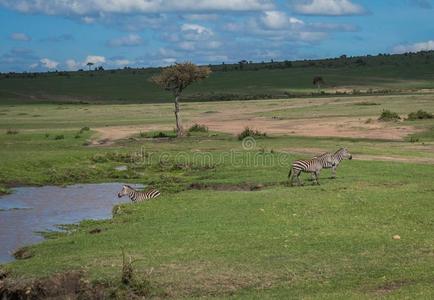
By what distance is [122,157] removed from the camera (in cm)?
3247

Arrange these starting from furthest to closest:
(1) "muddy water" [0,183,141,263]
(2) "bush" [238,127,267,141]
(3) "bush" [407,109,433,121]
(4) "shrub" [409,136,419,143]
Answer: (3) "bush" [407,109,433,121]
(2) "bush" [238,127,267,141]
(4) "shrub" [409,136,419,143]
(1) "muddy water" [0,183,141,263]

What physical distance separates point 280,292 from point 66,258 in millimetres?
4499

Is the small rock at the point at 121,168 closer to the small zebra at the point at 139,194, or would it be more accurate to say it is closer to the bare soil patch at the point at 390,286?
the small zebra at the point at 139,194

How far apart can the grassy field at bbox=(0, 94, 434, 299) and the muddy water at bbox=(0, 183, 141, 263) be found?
116 cm

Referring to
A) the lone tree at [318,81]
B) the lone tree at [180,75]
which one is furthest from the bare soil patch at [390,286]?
the lone tree at [318,81]

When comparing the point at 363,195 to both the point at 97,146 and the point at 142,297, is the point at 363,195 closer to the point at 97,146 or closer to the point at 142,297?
the point at 142,297

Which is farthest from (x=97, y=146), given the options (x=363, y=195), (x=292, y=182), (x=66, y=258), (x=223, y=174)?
(x=66, y=258)

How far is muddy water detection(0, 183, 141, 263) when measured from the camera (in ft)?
58.3

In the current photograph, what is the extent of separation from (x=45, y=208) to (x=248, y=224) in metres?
8.32

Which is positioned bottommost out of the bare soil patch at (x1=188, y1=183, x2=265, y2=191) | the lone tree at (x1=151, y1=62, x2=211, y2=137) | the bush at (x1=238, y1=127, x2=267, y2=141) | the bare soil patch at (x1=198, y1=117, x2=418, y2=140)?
the bare soil patch at (x1=198, y1=117, x2=418, y2=140)

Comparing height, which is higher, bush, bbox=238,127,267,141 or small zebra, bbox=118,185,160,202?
small zebra, bbox=118,185,160,202

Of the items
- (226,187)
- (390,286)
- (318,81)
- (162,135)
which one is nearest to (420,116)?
(162,135)

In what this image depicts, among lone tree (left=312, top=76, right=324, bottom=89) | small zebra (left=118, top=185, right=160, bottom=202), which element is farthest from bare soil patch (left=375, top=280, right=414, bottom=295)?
lone tree (left=312, top=76, right=324, bottom=89)

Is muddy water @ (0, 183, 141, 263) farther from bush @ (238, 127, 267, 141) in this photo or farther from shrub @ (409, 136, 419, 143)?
shrub @ (409, 136, 419, 143)
